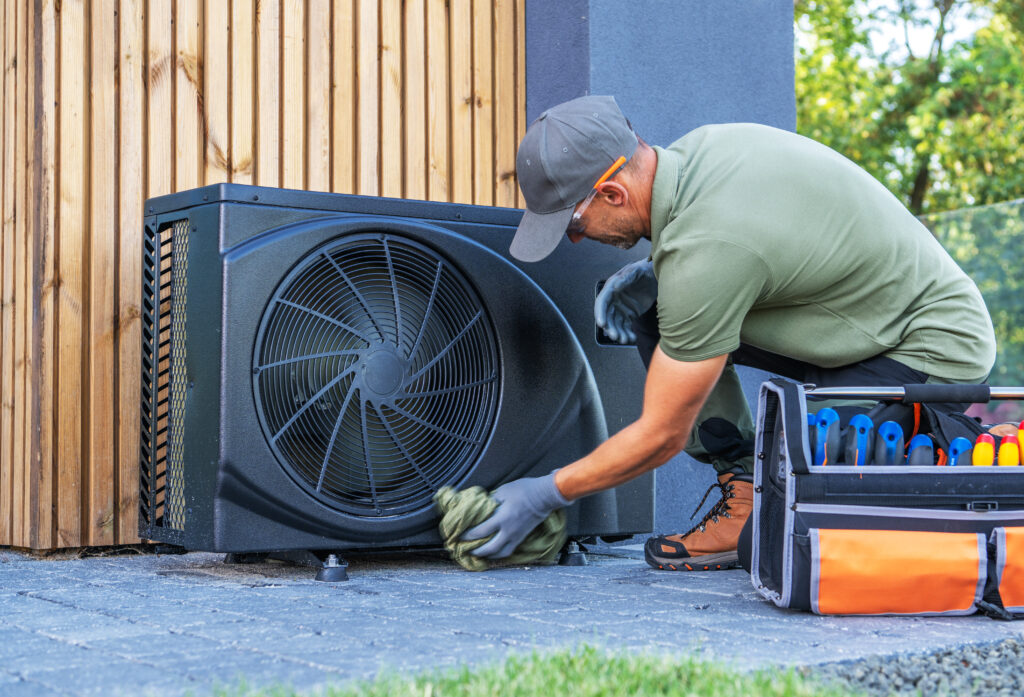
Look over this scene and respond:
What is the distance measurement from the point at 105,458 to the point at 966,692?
209cm

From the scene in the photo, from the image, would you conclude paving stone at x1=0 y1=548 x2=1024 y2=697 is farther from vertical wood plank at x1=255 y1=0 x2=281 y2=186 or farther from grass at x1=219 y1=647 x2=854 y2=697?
vertical wood plank at x1=255 y1=0 x2=281 y2=186

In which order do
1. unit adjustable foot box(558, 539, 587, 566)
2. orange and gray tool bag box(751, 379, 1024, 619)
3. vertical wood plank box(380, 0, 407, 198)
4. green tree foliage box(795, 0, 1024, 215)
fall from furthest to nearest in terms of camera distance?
green tree foliage box(795, 0, 1024, 215) < vertical wood plank box(380, 0, 407, 198) < unit adjustable foot box(558, 539, 587, 566) < orange and gray tool bag box(751, 379, 1024, 619)

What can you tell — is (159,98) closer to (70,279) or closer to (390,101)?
(70,279)

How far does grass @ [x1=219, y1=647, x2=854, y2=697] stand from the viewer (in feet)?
4.18

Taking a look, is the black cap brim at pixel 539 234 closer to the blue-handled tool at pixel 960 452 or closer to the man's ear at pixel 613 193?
the man's ear at pixel 613 193

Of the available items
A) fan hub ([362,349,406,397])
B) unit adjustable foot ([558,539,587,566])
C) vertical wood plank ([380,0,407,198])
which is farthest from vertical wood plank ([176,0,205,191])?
unit adjustable foot ([558,539,587,566])

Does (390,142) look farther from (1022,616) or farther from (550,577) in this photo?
(1022,616)

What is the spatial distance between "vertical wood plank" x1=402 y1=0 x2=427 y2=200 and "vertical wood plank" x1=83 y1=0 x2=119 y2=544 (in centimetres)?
86

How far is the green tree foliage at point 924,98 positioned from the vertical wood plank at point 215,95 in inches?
430

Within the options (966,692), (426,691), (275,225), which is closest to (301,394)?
(275,225)

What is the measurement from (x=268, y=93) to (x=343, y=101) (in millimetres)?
231

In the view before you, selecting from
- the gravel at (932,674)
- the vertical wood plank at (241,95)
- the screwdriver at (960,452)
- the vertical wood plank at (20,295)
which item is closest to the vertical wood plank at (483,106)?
the vertical wood plank at (241,95)

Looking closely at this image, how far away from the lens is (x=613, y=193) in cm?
230

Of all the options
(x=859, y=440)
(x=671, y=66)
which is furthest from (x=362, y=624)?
(x=671, y=66)
